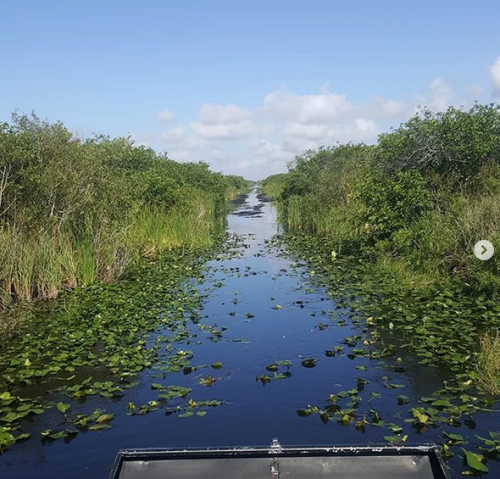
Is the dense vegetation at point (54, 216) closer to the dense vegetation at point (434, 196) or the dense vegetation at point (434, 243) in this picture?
the dense vegetation at point (434, 243)

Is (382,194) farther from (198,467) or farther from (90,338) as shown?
(198,467)

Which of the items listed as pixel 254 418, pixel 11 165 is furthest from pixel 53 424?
pixel 11 165

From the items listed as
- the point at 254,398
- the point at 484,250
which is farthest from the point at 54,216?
the point at 484,250

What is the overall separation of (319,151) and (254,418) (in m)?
34.5

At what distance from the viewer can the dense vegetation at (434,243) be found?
9.57 m

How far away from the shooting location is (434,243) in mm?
13531

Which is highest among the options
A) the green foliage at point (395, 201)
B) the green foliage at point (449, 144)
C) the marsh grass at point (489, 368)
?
the green foliage at point (449, 144)

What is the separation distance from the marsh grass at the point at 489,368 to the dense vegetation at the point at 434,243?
0.7 inches

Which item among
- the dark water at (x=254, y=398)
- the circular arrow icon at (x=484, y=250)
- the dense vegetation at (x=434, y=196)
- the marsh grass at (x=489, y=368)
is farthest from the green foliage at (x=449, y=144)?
the marsh grass at (x=489, y=368)

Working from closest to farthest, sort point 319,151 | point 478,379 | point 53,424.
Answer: point 53,424 → point 478,379 → point 319,151

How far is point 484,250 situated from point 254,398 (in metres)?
7.26

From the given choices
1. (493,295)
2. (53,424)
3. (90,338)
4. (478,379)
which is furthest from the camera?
(493,295)

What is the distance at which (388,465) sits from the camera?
4.71m

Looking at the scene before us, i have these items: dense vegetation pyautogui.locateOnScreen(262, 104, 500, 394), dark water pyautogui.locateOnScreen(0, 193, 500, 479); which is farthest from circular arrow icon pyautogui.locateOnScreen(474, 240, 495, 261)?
dark water pyautogui.locateOnScreen(0, 193, 500, 479)
